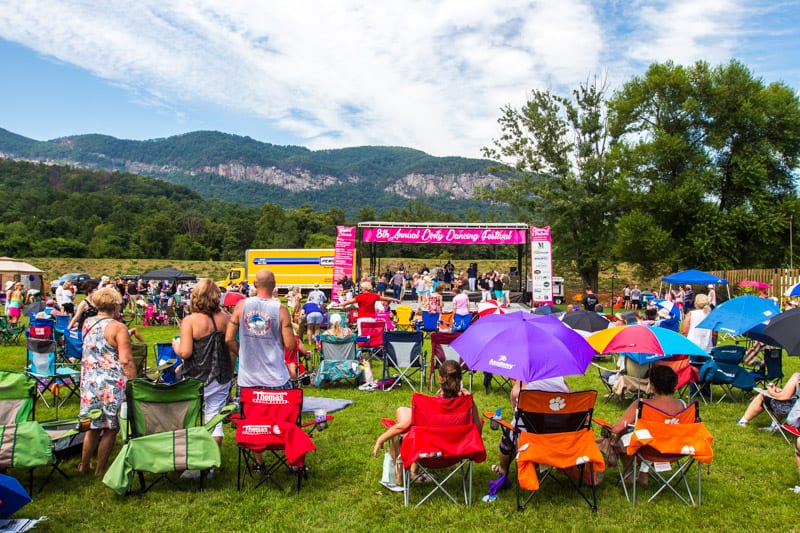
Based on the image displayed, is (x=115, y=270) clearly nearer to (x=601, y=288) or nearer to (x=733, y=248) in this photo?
(x=601, y=288)

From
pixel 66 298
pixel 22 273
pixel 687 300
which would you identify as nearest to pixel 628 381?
pixel 66 298

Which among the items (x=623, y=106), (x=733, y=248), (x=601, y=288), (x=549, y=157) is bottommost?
(x=601, y=288)

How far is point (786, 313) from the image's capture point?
5.76m

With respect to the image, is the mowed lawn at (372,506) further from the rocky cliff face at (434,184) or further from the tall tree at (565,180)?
the rocky cliff face at (434,184)

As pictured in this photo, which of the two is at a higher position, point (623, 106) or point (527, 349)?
point (623, 106)

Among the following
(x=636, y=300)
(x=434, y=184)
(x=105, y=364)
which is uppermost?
(x=434, y=184)

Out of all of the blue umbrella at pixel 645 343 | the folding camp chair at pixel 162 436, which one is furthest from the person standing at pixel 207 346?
the blue umbrella at pixel 645 343

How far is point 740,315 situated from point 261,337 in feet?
18.5

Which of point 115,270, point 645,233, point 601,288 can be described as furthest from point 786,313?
point 115,270

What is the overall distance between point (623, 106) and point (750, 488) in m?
28.0

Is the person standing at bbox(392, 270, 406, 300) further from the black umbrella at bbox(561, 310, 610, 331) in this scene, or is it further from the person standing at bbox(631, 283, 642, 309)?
the black umbrella at bbox(561, 310, 610, 331)

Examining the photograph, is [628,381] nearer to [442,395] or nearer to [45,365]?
[442,395]

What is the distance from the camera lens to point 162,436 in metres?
4.08

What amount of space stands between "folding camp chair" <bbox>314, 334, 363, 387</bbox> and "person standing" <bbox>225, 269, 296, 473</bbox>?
11.0ft
